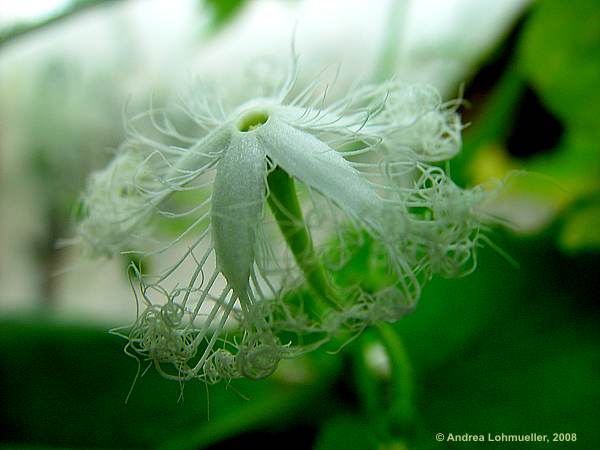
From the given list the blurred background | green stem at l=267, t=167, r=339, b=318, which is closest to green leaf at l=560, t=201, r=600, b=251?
the blurred background

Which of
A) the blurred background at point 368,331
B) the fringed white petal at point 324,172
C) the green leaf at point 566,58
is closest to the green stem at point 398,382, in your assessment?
the blurred background at point 368,331

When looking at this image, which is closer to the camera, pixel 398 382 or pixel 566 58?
pixel 398 382

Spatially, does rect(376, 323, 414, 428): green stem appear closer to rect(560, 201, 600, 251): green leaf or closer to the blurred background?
the blurred background

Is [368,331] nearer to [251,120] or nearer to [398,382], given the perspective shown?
[398,382]

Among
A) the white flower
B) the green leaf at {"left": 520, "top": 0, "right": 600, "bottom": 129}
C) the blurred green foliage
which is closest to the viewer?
the white flower

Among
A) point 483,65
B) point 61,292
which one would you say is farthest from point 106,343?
point 483,65

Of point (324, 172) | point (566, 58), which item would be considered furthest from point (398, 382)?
point (566, 58)

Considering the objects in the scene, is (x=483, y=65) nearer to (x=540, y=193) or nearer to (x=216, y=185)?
(x=540, y=193)

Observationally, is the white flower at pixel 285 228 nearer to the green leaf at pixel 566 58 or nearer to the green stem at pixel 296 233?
the green stem at pixel 296 233
